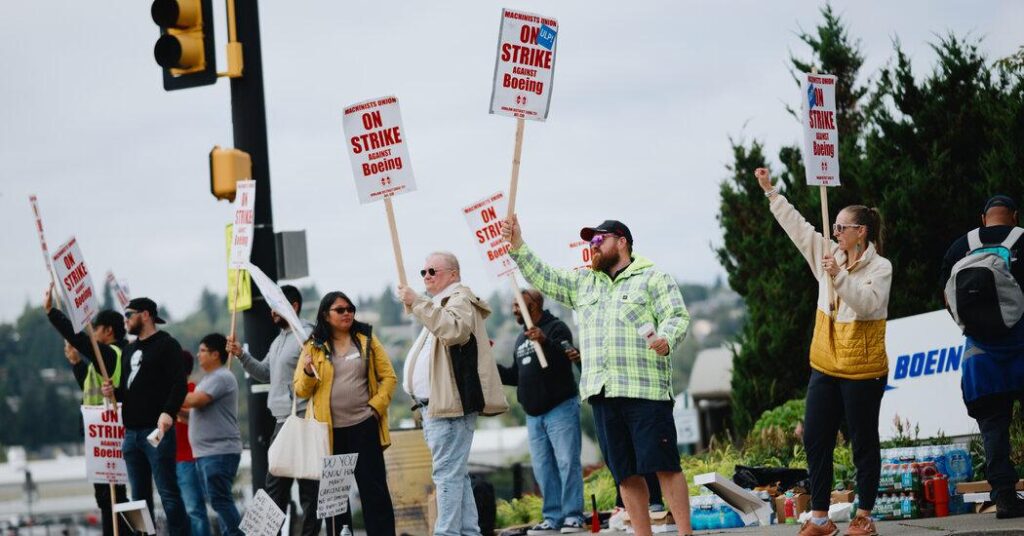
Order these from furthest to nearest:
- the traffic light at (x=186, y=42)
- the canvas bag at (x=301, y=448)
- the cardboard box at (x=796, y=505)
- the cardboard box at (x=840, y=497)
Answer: the traffic light at (x=186, y=42), the cardboard box at (x=796, y=505), the cardboard box at (x=840, y=497), the canvas bag at (x=301, y=448)

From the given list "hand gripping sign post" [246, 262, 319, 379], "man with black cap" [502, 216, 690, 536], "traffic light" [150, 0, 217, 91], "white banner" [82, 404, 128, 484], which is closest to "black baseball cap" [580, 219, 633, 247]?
"man with black cap" [502, 216, 690, 536]

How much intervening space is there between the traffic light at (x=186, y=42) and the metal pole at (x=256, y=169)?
1.59 ft

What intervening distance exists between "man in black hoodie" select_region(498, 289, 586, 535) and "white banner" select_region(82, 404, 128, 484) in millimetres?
3413

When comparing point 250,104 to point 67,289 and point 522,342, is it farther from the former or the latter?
point 522,342

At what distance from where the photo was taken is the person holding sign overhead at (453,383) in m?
10.1

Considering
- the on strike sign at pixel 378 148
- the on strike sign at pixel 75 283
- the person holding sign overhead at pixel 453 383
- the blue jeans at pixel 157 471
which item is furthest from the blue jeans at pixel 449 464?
the on strike sign at pixel 75 283

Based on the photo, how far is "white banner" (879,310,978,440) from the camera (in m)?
12.8

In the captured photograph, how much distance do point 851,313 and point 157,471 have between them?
616 centimetres

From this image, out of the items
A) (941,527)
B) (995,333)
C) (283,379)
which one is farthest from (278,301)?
(995,333)

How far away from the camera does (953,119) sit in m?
15.4

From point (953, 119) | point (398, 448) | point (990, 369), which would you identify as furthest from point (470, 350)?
point (953, 119)

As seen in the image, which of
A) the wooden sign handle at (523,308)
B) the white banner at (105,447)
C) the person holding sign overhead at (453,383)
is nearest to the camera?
the person holding sign overhead at (453,383)

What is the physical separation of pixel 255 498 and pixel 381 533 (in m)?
0.89

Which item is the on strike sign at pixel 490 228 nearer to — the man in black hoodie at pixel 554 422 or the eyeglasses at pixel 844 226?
the man in black hoodie at pixel 554 422
